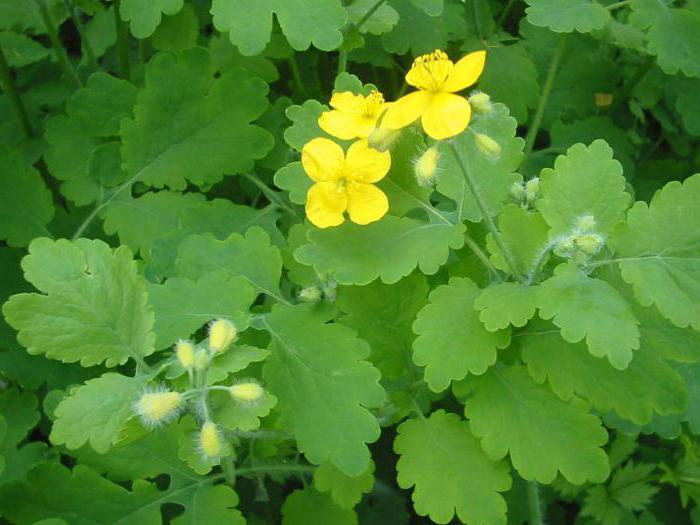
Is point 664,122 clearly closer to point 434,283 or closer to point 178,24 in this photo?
point 434,283

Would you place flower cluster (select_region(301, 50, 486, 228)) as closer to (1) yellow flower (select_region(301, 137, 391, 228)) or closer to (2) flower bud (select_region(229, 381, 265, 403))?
(1) yellow flower (select_region(301, 137, 391, 228))

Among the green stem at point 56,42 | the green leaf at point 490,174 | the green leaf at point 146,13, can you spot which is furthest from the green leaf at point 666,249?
the green stem at point 56,42

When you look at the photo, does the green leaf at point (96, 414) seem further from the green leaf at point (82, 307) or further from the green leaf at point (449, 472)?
the green leaf at point (449, 472)

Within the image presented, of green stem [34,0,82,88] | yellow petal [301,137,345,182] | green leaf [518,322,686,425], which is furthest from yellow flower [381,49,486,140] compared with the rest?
green stem [34,0,82,88]

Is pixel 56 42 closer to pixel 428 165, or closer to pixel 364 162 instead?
pixel 364 162

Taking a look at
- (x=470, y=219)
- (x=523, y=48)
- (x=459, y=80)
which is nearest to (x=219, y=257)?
(x=470, y=219)
